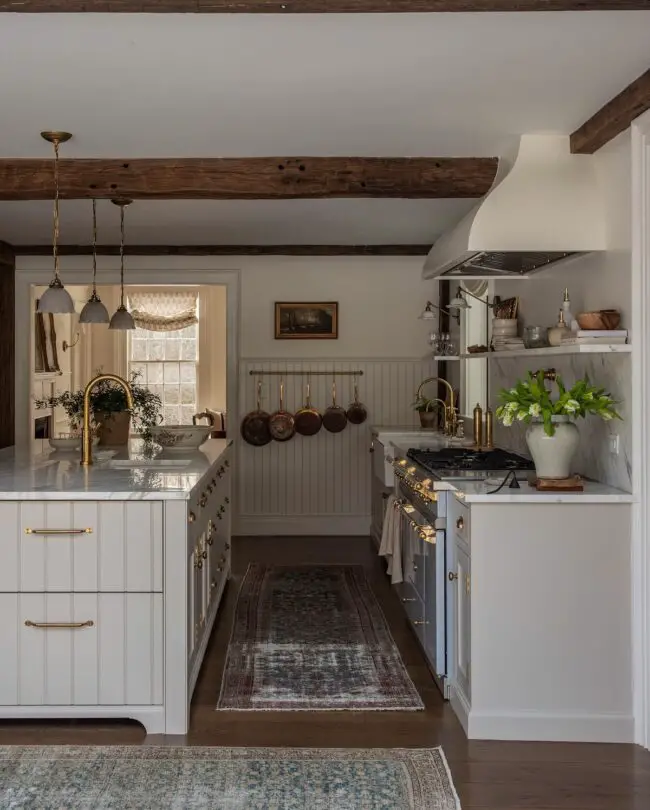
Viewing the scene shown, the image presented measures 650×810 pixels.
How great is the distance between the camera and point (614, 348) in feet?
11.5

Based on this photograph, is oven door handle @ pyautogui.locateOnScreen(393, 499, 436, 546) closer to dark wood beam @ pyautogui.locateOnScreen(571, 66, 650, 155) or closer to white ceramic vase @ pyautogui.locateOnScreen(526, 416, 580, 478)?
white ceramic vase @ pyautogui.locateOnScreen(526, 416, 580, 478)

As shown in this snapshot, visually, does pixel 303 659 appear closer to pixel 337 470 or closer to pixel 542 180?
pixel 542 180

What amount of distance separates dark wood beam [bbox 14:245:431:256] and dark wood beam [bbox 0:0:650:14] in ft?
16.2

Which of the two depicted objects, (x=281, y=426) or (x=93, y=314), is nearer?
(x=93, y=314)

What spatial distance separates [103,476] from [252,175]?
1.68 m

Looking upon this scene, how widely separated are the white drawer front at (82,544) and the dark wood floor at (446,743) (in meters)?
0.57

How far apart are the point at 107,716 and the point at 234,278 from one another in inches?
186

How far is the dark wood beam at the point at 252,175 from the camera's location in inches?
177

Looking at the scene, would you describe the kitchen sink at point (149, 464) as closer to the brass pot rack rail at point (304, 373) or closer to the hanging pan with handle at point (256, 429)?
the hanging pan with handle at point (256, 429)

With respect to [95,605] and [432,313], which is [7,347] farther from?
[95,605]

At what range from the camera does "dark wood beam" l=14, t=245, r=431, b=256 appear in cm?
746

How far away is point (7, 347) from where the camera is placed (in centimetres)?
756

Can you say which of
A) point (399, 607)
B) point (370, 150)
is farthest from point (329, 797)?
point (370, 150)

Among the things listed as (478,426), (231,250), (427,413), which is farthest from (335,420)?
(478,426)
